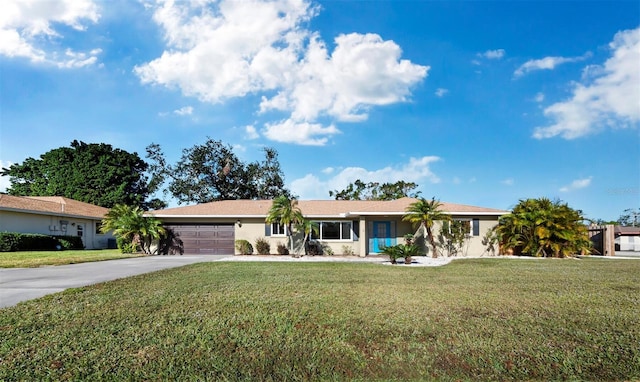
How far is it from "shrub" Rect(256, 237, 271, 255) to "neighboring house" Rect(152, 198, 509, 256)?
0.23 meters

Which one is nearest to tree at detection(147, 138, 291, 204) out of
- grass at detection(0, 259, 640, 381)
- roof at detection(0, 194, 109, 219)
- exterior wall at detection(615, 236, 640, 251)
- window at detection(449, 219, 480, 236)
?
roof at detection(0, 194, 109, 219)

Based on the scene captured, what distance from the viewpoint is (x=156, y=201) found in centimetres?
4447

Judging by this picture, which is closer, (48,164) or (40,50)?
(40,50)

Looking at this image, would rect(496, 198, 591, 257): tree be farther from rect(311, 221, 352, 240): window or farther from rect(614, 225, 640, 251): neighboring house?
rect(614, 225, 640, 251): neighboring house

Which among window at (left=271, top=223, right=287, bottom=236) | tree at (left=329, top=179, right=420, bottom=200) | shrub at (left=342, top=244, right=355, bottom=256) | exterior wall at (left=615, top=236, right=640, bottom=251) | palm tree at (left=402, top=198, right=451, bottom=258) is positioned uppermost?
tree at (left=329, top=179, right=420, bottom=200)

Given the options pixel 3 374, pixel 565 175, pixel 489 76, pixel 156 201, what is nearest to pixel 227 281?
pixel 3 374

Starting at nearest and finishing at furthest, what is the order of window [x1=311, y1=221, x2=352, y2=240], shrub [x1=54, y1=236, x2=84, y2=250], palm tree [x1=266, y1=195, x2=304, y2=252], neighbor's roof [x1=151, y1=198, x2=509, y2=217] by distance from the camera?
A: palm tree [x1=266, y1=195, x2=304, y2=252] → neighbor's roof [x1=151, y1=198, x2=509, y2=217] → window [x1=311, y1=221, x2=352, y2=240] → shrub [x1=54, y1=236, x2=84, y2=250]

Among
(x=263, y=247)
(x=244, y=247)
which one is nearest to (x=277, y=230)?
(x=263, y=247)

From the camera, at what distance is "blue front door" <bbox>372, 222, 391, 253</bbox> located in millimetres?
21328

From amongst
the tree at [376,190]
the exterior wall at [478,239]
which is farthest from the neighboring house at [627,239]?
the tree at [376,190]

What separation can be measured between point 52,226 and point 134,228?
1078 centimetres

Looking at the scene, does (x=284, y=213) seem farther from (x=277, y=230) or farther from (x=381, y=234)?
(x=381, y=234)

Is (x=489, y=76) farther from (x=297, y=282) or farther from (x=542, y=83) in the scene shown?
(x=297, y=282)

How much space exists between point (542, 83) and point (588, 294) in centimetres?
1534
